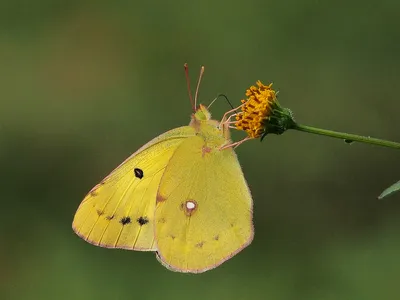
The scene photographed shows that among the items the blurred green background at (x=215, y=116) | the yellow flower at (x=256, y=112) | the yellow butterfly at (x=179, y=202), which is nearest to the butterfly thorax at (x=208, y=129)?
the yellow butterfly at (x=179, y=202)

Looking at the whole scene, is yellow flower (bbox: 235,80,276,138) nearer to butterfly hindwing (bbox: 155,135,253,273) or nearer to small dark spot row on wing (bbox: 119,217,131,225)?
butterfly hindwing (bbox: 155,135,253,273)

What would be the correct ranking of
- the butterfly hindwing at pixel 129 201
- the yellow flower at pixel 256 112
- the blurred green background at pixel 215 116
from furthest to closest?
the blurred green background at pixel 215 116, the butterfly hindwing at pixel 129 201, the yellow flower at pixel 256 112

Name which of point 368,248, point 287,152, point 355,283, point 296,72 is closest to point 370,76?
point 296,72

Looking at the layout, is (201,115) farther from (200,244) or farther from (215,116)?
(215,116)

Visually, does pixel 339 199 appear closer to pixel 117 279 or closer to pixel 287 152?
pixel 287 152

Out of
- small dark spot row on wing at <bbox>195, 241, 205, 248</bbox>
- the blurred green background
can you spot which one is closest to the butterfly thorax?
small dark spot row on wing at <bbox>195, 241, 205, 248</bbox>

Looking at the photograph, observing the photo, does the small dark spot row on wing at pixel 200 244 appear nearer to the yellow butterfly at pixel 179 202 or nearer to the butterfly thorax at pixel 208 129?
the yellow butterfly at pixel 179 202
